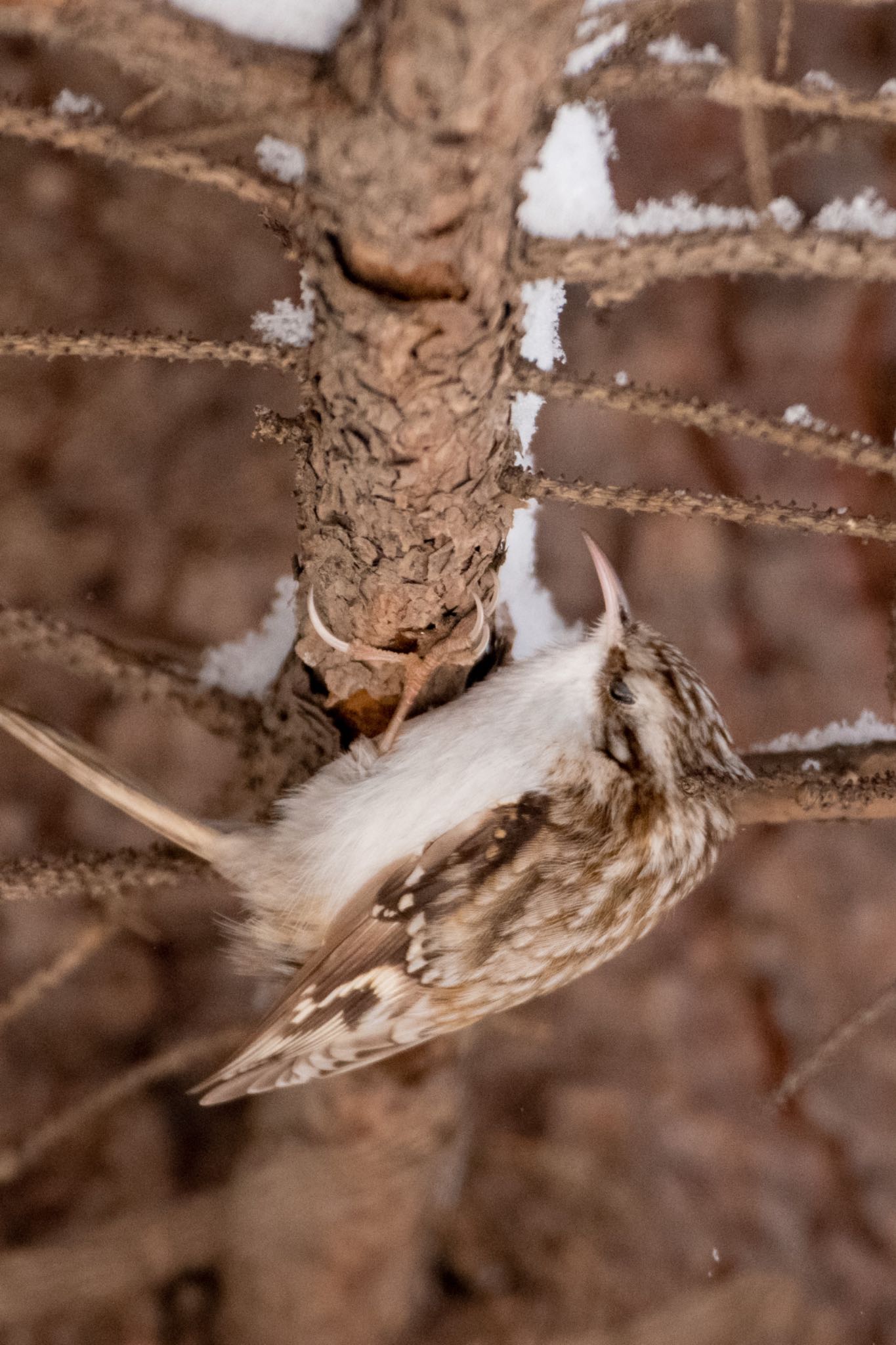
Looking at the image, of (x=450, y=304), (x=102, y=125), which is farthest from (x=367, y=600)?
(x=102, y=125)

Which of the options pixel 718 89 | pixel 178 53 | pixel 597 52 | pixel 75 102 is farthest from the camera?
pixel 75 102

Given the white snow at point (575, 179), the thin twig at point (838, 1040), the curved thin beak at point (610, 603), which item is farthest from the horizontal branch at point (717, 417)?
the thin twig at point (838, 1040)

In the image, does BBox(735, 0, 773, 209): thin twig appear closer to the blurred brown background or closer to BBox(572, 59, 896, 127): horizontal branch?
BBox(572, 59, 896, 127): horizontal branch

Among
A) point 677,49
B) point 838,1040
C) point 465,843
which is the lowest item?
point 838,1040

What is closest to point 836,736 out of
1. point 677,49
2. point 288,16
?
point 677,49

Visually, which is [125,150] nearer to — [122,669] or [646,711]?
[122,669]

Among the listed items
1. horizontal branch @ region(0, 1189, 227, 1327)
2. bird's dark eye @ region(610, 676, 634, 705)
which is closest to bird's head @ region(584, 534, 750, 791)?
bird's dark eye @ region(610, 676, 634, 705)

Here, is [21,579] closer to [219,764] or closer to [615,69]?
[219,764]
